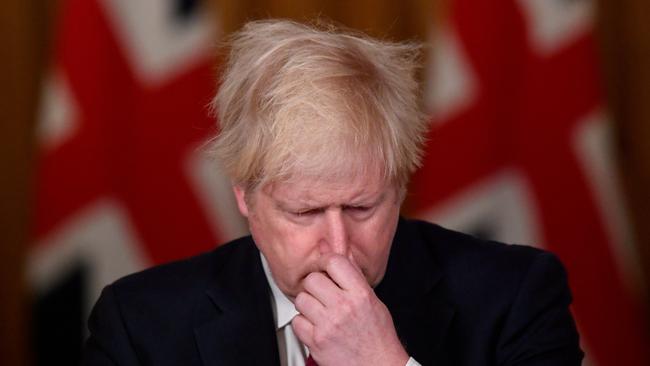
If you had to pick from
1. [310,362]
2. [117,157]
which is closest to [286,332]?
[310,362]

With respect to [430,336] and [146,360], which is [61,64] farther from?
[430,336]

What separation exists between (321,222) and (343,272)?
94 mm

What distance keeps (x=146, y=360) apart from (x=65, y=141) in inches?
45.2

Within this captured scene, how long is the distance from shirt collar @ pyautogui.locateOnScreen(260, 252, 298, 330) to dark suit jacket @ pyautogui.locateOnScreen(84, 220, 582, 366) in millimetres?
25

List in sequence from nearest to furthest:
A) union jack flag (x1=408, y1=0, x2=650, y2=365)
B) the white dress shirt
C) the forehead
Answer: the forehead, the white dress shirt, union jack flag (x1=408, y1=0, x2=650, y2=365)

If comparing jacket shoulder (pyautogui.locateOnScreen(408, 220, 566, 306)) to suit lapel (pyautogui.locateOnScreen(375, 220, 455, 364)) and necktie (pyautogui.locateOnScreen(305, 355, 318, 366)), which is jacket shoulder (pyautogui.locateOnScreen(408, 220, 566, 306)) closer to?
suit lapel (pyautogui.locateOnScreen(375, 220, 455, 364))

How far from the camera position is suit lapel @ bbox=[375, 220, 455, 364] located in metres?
2.34

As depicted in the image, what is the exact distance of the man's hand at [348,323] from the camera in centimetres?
212

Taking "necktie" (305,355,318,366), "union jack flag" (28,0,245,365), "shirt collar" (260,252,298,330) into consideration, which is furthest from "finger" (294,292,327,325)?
"union jack flag" (28,0,245,365)

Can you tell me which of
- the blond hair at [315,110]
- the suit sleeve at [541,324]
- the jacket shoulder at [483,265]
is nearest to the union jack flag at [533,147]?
the jacket shoulder at [483,265]

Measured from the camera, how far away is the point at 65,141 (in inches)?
131

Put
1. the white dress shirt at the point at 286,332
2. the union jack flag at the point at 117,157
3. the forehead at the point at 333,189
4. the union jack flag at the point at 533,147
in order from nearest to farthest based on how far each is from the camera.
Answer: the forehead at the point at 333,189
the white dress shirt at the point at 286,332
the union jack flag at the point at 117,157
the union jack flag at the point at 533,147

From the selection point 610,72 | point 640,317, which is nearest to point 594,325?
point 640,317

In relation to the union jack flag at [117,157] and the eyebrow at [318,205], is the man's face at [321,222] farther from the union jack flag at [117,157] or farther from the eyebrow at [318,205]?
the union jack flag at [117,157]
